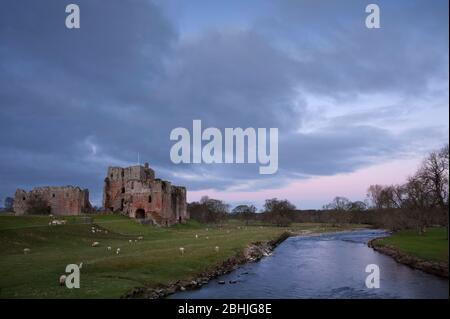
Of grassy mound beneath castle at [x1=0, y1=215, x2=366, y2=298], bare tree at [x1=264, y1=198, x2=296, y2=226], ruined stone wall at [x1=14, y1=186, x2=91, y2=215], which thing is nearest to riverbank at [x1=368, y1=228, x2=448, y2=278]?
grassy mound beneath castle at [x1=0, y1=215, x2=366, y2=298]

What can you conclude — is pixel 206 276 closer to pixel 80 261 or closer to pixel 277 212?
pixel 80 261

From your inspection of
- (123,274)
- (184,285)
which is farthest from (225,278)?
(123,274)

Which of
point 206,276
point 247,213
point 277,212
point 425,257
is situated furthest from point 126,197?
point 247,213

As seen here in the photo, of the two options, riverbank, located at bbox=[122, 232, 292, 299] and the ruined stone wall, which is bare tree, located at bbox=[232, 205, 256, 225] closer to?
Result: the ruined stone wall

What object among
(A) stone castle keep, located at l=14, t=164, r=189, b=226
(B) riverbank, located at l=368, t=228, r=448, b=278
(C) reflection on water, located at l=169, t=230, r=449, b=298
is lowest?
(C) reflection on water, located at l=169, t=230, r=449, b=298

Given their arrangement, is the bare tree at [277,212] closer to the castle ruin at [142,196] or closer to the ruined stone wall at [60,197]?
the castle ruin at [142,196]

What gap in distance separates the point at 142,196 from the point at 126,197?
14.5 feet

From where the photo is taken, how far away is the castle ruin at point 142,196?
87.8 metres

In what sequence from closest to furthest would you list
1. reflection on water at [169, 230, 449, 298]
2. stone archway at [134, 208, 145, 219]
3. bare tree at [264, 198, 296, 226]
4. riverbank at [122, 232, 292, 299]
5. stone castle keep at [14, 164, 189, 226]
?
riverbank at [122, 232, 292, 299] → reflection on water at [169, 230, 449, 298] → stone castle keep at [14, 164, 189, 226] → stone archway at [134, 208, 145, 219] → bare tree at [264, 198, 296, 226]

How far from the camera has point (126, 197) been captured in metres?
90.8

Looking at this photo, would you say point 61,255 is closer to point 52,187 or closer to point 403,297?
point 403,297

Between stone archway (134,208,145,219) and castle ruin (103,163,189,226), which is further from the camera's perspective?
stone archway (134,208,145,219)

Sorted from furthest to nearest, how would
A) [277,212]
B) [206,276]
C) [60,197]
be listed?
[277,212], [60,197], [206,276]

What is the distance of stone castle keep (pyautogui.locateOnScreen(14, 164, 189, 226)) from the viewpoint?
85562mm
